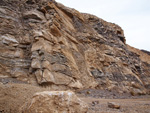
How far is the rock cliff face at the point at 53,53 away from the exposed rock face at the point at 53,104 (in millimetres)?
6458

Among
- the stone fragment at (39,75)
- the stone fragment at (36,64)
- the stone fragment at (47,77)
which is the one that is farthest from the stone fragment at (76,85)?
Result: the stone fragment at (36,64)

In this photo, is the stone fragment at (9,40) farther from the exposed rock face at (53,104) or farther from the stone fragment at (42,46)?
the exposed rock face at (53,104)

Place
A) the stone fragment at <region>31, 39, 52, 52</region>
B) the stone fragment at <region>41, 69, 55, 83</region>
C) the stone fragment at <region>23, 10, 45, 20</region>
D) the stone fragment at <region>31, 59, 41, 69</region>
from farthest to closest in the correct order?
the stone fragment at <region>23, 10, 45, 20</region> < the stone fragment at <region>31, 39, 52, 52</region> < the stone fragment at <region>31, 59, 41, 69</region> < the stone fragment at <region>41, 69, 55, 83</region>

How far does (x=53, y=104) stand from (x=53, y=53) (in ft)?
28.7

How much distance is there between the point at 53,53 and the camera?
11156 millimetres

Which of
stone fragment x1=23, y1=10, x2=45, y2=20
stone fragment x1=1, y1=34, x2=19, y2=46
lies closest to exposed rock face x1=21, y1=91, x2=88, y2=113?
stone fragment x1=1, y1=34, x2=19, y2=46

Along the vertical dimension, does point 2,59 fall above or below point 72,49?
below

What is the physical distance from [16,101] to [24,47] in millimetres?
8261

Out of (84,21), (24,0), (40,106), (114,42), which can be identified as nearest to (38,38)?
(24,0)

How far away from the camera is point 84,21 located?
20.2m

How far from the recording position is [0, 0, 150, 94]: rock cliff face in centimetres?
960

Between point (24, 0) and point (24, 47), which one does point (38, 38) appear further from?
point (24, 0)

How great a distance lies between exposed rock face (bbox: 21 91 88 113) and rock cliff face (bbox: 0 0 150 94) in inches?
254

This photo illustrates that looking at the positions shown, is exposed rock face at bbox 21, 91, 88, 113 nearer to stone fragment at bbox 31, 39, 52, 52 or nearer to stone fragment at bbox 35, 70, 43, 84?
stone fragment at bbox 35, 70, 43, 84
